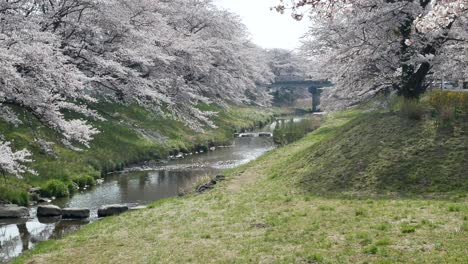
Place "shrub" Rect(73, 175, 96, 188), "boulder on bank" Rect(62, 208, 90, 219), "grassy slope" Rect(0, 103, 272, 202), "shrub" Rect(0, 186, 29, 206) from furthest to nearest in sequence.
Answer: "shrub" Rect(73, 175, 96, 188)
"grassy slope" Rect(0, 103, 272, 202)
"shrub" Rect(0, 186, 29, 206)
"boulder on bank" Rect(62, 208, 90, 219)

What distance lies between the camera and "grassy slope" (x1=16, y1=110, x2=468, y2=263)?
1108cm

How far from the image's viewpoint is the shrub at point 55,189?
→ 2292 centimetres

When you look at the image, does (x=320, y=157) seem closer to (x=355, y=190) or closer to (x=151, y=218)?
(x=355, y=190)

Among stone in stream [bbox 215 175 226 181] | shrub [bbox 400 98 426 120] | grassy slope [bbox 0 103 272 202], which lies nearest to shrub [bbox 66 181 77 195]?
grassy slope [bbox 0 103 272 202]

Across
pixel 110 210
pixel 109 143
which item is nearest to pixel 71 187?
pixel 110 210

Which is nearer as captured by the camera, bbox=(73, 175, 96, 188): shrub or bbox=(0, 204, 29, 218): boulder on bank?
bbox=(0, 204, 29, 218): boulder on bank

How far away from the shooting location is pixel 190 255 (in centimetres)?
1209

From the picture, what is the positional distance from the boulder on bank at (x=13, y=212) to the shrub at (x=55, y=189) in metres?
3.41

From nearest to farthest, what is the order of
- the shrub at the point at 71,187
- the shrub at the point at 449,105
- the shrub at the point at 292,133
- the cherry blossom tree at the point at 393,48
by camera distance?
the shrub at the point at 449,105 → the cherry blossom tree at the point at 393,48 → the shrub at the point at 71,187 → the shrub at the point at 292,133

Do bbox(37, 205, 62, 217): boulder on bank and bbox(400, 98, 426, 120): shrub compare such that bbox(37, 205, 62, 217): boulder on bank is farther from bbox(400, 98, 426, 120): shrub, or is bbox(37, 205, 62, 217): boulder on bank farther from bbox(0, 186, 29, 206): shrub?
bbox(400, 98, 426, 120): shrub

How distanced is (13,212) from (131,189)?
6767 millimetres

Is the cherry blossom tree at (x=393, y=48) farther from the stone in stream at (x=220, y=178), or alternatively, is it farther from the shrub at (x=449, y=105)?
the stone in stream at (x=220, y=178)

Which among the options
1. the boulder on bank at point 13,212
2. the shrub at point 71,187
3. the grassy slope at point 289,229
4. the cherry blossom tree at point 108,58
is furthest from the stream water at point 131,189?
the cherry blossom tree at point 108,58

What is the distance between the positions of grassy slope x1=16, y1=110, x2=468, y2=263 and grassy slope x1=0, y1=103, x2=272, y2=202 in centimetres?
825
